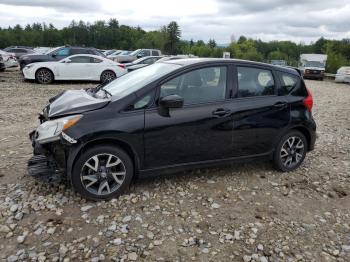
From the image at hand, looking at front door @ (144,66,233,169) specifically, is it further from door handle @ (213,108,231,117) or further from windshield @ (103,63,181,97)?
windshield @ (103,63,181,97)

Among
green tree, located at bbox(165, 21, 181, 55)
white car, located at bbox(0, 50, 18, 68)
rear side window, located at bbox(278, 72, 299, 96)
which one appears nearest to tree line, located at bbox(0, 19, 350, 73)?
green tree, located at bbox(165, 21, 181, 55)

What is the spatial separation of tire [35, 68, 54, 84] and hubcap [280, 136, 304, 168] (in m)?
12.0

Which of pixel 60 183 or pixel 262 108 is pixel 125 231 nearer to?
pixel 60 183

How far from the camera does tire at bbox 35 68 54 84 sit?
14.3 meters

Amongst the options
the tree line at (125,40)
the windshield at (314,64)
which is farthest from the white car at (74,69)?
the tree line at (125,40)

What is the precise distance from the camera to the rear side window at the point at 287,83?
16.2 feet

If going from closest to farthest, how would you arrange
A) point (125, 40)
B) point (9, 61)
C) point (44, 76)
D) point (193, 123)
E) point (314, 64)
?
point (193, 123) < point (44, 76) < point (9, 61) < point (314, 64) < point (125, 40)

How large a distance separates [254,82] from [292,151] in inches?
49.4

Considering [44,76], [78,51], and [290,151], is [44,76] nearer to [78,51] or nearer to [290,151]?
[78,51]

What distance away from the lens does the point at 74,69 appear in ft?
48.3

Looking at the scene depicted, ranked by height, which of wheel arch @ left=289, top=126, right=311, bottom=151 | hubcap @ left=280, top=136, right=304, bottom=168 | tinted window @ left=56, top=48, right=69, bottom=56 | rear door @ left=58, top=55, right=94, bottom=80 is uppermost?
tinted window @ left=56, top=48, right=69, bottom=56

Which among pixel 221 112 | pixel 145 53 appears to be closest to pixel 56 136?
pixel 221 112

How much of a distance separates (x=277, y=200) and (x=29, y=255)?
289 centimetres

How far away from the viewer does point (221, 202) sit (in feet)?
13.6
